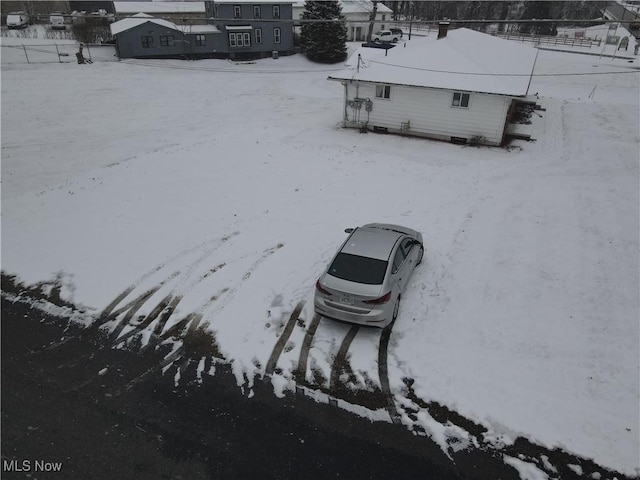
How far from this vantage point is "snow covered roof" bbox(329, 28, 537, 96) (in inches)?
815

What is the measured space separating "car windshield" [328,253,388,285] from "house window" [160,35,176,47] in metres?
43.9

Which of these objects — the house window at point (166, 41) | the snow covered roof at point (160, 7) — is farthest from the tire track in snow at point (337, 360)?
the snow covered roof at point (160, 7)

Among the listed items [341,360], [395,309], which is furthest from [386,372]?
[395,309]

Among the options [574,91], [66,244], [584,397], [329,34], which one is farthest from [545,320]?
[329,34]

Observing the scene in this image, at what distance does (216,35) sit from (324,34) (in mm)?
11842

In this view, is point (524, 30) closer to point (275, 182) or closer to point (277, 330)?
point (275, 182)

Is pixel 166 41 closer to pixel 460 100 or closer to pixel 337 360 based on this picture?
pixel 460 100

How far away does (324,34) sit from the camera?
43250 mm

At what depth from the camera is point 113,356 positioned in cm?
873

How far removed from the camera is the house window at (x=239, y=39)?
45.4 m

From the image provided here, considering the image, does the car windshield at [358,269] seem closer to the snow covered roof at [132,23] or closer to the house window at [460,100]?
the house window at [460,100]

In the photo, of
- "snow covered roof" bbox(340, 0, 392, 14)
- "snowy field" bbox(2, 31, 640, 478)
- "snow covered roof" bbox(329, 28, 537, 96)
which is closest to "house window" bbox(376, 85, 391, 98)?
"snow covered roof" bbox(329, 28, 537, 96)

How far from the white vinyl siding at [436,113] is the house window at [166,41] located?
30229 mm

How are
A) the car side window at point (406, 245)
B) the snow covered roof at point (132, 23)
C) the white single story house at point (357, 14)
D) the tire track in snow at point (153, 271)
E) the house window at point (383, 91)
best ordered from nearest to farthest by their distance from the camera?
the tire track in snow at point (153, 271)
the car side window at point (406, 245)
the house window at point (383, 91)
the snow covered roof at point (132, 23)
the white single story house at point (357, 14)
